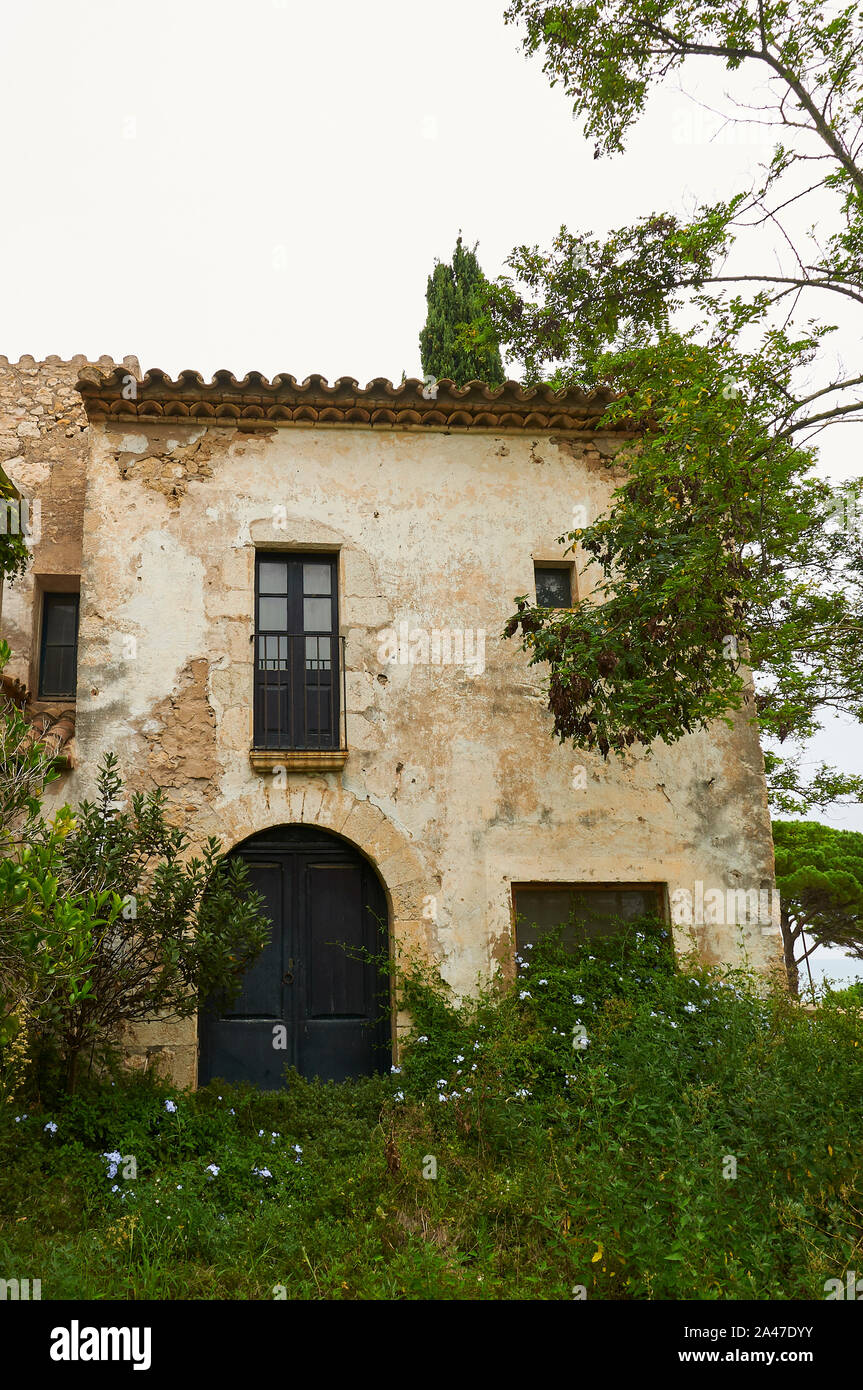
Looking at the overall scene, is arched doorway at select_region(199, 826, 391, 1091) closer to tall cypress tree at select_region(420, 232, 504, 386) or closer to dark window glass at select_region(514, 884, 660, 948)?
dark window glass at select_region(514, 884, 660, 948)

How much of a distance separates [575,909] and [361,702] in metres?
2.56

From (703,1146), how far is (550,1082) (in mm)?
2461

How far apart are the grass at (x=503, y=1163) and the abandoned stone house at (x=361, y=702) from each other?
0.66 meters

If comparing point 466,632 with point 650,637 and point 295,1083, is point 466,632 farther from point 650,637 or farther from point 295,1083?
point 295,1083

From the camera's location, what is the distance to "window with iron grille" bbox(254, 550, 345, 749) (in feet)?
28.8

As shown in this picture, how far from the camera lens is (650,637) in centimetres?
759

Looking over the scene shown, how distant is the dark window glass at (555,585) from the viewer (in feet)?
31.3

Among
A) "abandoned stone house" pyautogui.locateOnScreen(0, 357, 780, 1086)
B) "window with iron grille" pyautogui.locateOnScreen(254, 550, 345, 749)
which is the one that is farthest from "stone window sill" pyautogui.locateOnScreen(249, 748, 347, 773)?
"window with iron grille" pyautogui.locateOnScreen(254, 550, 345, 749)

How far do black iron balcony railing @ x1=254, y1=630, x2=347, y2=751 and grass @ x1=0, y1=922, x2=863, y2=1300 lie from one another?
2206 mm

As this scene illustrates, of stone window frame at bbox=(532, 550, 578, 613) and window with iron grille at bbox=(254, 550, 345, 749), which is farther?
stone window frame at bbox=(532, 550, 578, 613)

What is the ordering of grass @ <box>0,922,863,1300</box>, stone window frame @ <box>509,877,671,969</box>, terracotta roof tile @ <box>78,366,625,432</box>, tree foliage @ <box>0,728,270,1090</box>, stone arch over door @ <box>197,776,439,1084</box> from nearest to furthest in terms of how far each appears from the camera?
grass @ <box>0,922,863,1300</box> < tree foliage @ <box>0,728,270,1090</box> < stone arch over door @ <box>197,776,439,1084</box> < stone window frame @ <box>509,877,671,969</box> < terracotta roof tile @ <box>78,366,625,432</box>

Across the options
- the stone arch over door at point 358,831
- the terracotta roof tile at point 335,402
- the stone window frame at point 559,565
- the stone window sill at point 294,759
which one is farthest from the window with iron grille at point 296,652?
the stone window frame at point 559,565
